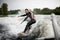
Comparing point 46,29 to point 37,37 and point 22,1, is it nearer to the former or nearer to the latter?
point 37,37

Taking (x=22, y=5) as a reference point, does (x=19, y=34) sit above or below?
below

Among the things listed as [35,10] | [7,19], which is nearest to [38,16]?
[35,10]

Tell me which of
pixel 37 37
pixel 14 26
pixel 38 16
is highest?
pixel 38 16

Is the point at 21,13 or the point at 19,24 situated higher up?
the point at 21,13

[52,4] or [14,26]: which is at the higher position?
[52,4]

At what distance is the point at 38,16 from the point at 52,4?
0.29m

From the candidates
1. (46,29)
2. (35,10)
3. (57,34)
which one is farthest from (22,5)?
(57,34)

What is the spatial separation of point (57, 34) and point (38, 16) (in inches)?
14.5

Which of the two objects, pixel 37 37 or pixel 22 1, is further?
pixel 22 1

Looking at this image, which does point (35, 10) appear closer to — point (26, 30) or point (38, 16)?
point (38, 16)

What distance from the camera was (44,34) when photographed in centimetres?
189

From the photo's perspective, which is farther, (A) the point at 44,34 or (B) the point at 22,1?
(B) the point at 22,1

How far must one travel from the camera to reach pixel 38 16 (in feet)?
6.46

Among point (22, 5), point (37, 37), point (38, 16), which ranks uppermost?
point (22, 5)
